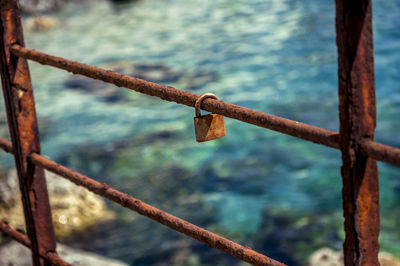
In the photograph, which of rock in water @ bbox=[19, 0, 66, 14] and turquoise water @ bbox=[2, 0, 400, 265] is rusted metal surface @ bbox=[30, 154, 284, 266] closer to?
turquoise water @ bbox=[2, 0, 400, 265]

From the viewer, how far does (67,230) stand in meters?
5.21

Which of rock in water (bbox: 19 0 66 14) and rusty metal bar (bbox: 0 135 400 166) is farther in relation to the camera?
rock in water (bbox: 19 0 66 14)

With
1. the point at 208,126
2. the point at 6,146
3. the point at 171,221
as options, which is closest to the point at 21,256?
the point at 6,146

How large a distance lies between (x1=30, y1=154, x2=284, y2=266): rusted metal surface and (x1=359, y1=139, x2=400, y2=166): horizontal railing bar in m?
0.33

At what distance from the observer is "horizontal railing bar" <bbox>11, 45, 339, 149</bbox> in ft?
3.40

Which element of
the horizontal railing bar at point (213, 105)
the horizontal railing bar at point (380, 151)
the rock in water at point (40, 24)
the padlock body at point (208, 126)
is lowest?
the rock in water at point (40, 24)

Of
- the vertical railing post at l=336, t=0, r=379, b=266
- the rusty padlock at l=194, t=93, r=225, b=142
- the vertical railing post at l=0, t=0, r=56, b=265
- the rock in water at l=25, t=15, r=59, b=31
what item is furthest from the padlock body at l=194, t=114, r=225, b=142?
the rock in water at l=25, t=15, r=59, b=31

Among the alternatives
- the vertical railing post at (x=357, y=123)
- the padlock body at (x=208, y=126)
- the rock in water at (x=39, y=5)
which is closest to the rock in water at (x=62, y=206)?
the padlock body at (x=208, y=126)

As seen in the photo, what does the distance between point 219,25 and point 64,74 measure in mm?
3318

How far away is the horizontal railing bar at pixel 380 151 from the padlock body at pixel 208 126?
1.34 feet

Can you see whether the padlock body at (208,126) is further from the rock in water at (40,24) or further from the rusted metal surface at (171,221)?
the rock in water at (40,24)

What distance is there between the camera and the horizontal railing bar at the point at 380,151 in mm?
915

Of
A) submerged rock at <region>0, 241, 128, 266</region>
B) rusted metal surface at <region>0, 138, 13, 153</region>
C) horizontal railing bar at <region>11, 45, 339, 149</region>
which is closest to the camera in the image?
horizontal railing bar at <region>11, 45, 339, 149</region>

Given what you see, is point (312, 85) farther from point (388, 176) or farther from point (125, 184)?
point (125, 184)
